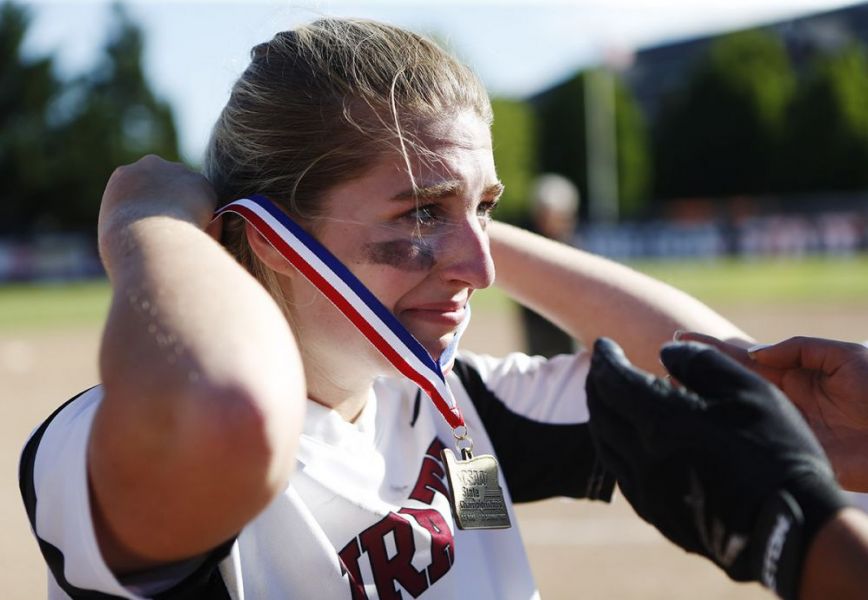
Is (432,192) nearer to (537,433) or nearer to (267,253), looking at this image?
(267,253)

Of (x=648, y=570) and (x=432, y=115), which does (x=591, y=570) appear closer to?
(x=648, y=570)

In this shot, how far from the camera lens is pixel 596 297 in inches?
94.3

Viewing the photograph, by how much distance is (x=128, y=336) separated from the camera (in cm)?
129

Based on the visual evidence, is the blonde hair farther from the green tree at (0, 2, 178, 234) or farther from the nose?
the green tree at (0, 2, 178, 234)

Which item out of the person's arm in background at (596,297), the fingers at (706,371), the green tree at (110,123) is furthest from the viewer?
the green tree at (110,123)

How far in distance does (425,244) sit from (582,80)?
62.4 metres

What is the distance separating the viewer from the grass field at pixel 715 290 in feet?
69.2

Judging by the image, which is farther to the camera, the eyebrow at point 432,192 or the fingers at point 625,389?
the eyebrow at point 432,192

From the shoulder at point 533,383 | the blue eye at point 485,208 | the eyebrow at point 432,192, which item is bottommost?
the shoulder at point 533,383

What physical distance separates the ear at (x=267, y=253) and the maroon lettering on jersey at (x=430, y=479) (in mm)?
514

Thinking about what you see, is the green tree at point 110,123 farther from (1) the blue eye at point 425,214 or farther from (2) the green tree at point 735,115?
(1) the blue eye at point 425,214

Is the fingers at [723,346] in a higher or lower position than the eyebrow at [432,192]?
lower

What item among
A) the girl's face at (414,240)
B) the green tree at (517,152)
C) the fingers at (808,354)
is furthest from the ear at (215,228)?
the green tree at (517,152)

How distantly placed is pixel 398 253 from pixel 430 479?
1.72 feet
